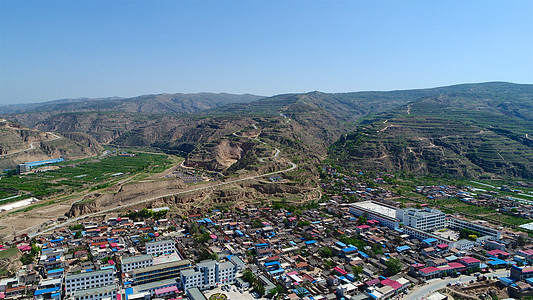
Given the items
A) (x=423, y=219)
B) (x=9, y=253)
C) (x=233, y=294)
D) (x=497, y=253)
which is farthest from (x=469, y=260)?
(x=9, y=253)

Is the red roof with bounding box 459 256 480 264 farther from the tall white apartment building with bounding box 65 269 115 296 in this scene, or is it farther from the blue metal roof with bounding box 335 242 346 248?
the tall white apartment building with bounding box 65 269 115 296

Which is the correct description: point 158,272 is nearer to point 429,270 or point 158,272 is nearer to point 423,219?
point 429,270

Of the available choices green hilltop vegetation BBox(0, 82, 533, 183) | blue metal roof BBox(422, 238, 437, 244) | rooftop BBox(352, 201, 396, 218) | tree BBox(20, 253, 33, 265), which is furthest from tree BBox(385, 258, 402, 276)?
tree BBox(20, 253, 33, 265)

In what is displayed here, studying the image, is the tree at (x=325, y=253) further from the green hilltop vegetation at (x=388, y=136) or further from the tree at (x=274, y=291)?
the green hilltop vegetation at (x=388, y=136)

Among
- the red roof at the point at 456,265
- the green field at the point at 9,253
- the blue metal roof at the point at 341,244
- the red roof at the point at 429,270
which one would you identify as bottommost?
the red roof at the point at 456,265

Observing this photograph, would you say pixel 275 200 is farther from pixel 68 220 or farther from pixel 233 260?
pixel 68 220

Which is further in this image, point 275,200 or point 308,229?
point 275,200

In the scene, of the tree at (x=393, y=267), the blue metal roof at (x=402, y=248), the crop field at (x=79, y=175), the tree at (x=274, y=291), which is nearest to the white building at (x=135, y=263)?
the tree at (x=274, y=291)

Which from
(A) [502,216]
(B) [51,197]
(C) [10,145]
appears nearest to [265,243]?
(A) [502,216]
